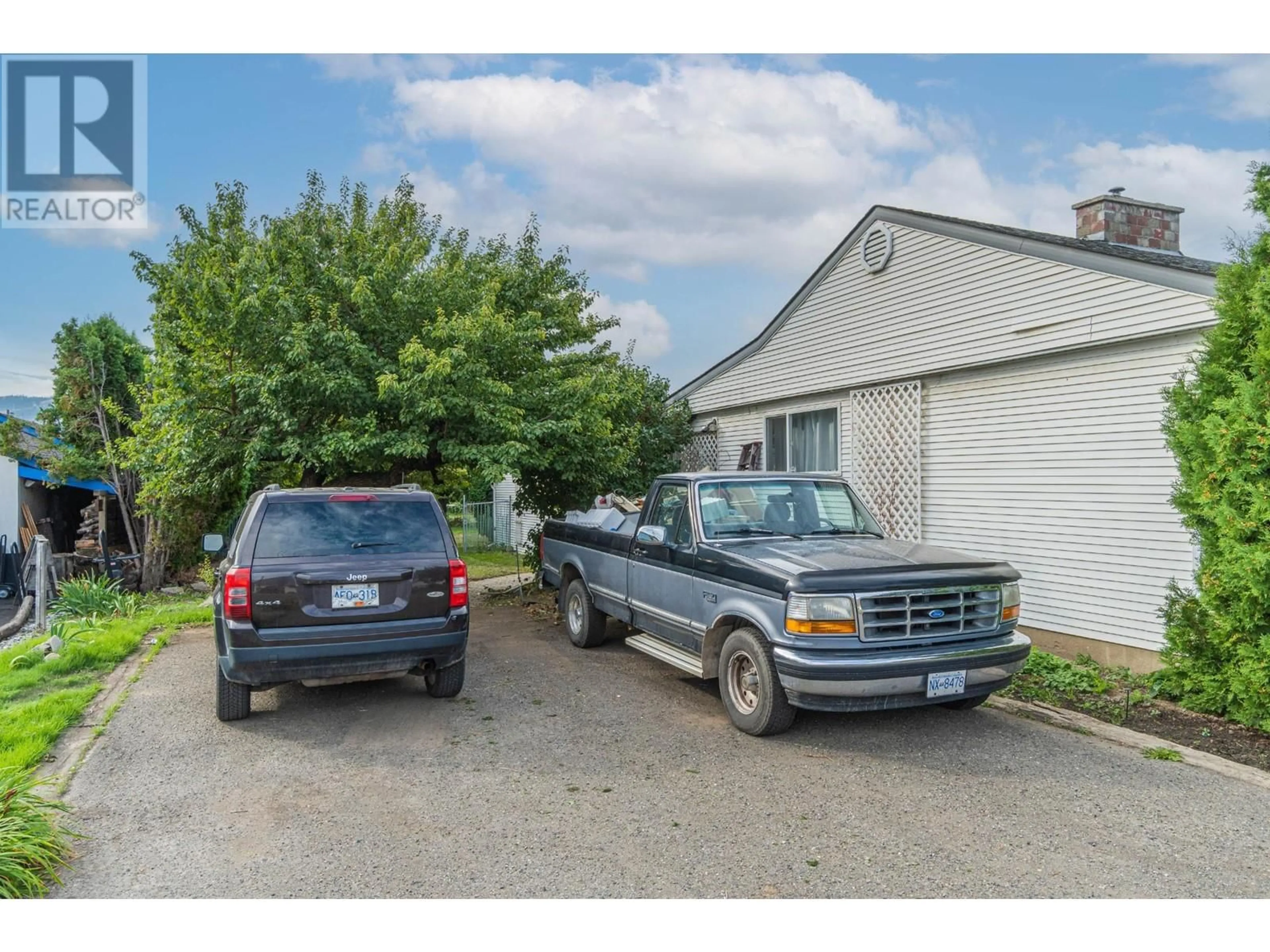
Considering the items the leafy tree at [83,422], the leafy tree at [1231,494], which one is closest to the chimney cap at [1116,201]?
the leafy tree at [1231,494]

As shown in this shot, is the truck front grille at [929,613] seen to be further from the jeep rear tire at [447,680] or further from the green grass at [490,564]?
the green grass at [490,564]

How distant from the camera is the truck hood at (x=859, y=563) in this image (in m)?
5.39

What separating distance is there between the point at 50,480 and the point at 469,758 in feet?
52.6

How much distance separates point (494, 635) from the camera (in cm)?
970

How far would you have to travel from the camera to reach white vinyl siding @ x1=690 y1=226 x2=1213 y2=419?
786 cm

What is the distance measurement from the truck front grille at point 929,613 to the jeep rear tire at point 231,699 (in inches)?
179

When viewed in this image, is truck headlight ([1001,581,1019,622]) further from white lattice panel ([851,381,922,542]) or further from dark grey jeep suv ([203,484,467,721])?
white lattice panel ([851,381,922,542])

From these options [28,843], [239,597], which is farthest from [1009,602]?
[28,843]

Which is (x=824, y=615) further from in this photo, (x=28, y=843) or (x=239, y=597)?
(x=28, y=843)

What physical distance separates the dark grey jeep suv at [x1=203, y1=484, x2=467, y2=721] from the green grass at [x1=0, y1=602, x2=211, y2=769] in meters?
1.18

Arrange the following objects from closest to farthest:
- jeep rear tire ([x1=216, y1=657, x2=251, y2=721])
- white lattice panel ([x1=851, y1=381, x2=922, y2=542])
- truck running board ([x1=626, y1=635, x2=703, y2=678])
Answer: jeep rear tire ([x1=216, y1=657, x2=251, y2=721]) < truck running board ([x1=626, y1=635, x2=703, y2=678]) < white lattice panel ([x1=851, y1=381, x2=922, y2=542])

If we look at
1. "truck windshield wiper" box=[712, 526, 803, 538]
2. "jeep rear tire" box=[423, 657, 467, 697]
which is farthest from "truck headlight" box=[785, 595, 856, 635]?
"jeep rear tire" box=[423, 657, 467, 697]

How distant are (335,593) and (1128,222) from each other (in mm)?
10613

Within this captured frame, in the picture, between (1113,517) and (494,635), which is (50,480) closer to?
(494,635)
